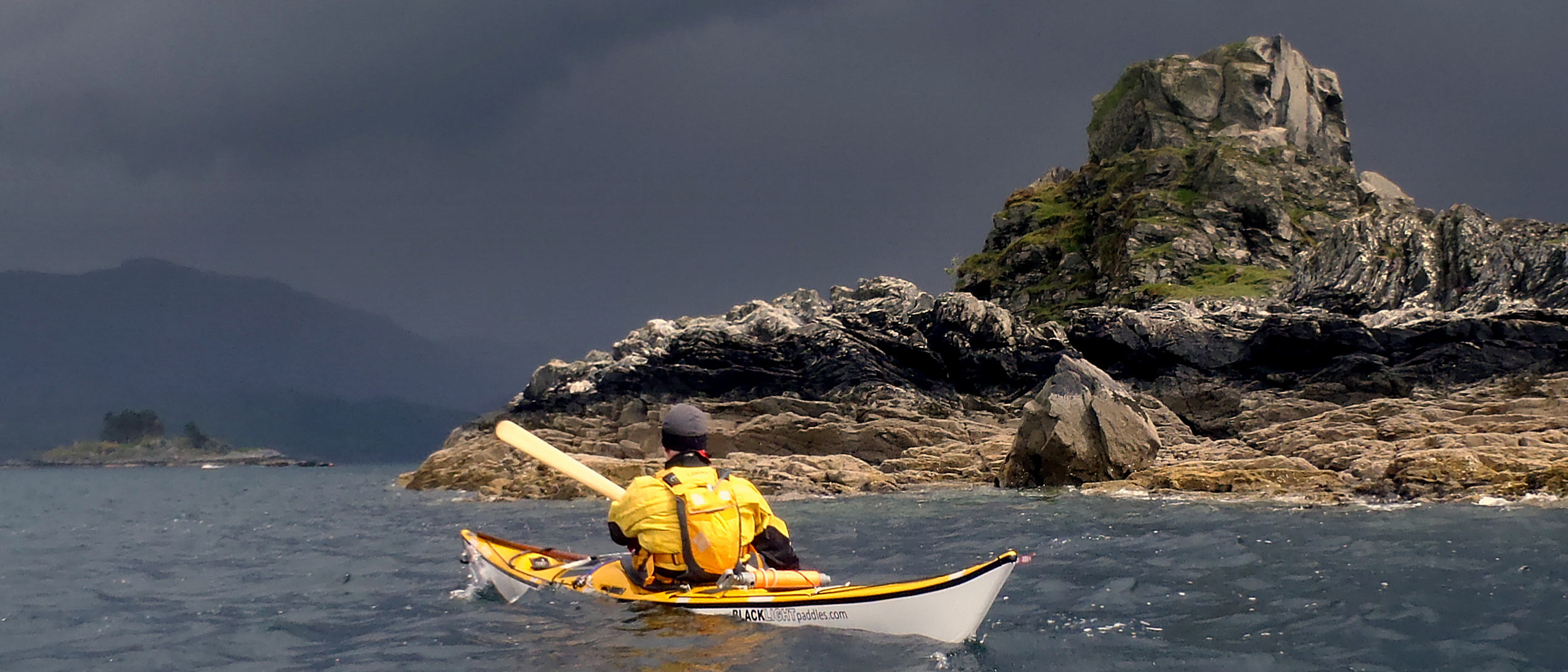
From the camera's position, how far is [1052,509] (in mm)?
22234

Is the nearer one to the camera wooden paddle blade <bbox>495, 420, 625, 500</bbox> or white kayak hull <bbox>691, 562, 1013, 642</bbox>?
white kayak hull <bbox>691, 562, 1013, 642</bbox>

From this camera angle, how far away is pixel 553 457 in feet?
43.8

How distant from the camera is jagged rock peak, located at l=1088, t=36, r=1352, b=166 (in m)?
85.8

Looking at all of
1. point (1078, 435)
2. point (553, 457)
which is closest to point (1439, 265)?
point (1078, 435)

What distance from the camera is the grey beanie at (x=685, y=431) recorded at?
31.6 feet

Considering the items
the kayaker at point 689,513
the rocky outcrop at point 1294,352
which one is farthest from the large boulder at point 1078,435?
the kayaker at point 689,513

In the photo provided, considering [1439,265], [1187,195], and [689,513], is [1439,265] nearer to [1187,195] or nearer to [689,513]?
[1187,195]

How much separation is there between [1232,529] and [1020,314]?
180ft

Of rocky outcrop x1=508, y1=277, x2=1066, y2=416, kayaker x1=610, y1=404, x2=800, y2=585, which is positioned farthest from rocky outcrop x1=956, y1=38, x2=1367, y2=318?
kayaker x1=610, y1=404, x2=800, y2=585

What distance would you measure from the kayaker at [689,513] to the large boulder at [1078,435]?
21.3 m

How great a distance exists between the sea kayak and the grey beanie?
138cm

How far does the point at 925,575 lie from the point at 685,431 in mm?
5223

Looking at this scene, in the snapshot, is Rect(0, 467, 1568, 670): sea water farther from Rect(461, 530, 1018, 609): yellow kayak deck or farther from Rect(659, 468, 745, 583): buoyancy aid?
Rect(659, 468, 745, 583): buoyancy aid

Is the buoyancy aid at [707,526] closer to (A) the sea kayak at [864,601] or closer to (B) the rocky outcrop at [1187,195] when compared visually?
(A) the sea kayak at [864,601]
